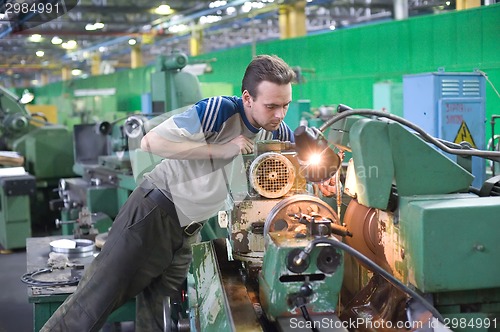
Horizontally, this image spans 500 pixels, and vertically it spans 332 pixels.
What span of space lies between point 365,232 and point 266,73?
19.3 inches

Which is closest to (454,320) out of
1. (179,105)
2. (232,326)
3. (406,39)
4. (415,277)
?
(415,277)

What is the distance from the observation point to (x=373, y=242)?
4.82 feet

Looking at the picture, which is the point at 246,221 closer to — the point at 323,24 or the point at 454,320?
the point at 454,320

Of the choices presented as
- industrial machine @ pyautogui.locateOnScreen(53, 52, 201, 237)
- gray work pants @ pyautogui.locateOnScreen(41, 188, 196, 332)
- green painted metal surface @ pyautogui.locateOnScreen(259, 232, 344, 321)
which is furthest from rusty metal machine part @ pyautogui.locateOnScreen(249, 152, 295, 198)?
industrial machine @ pyautogui.locateOnScreen(53, 52, 201, 237)

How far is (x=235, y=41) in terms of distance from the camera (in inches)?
558

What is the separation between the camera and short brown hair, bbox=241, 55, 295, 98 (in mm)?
1643

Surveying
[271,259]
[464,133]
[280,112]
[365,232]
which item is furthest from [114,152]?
[271,259]

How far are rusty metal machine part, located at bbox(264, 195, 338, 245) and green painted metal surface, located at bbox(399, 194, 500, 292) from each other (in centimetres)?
23

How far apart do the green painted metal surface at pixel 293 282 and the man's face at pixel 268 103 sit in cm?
52

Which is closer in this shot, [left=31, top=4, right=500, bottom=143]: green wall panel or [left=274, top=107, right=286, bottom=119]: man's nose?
[left=274, top=107, right=286, bottom=119]: man's nose

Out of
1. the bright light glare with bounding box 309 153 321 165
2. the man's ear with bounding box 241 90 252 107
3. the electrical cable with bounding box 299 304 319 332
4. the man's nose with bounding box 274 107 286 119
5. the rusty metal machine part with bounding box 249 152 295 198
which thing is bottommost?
the electrical cable with bounding box 299 304 319 332

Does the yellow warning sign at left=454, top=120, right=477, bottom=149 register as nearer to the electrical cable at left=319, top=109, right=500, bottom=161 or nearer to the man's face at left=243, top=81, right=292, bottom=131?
the man's face at left=243, top=81, right=292, bottom=131

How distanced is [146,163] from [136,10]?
6.63m

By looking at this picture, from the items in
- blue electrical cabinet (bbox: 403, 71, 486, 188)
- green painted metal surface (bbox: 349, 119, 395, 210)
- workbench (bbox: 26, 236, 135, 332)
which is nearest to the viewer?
green painted metal surface (bbox: 349, 119, 395, 210)
